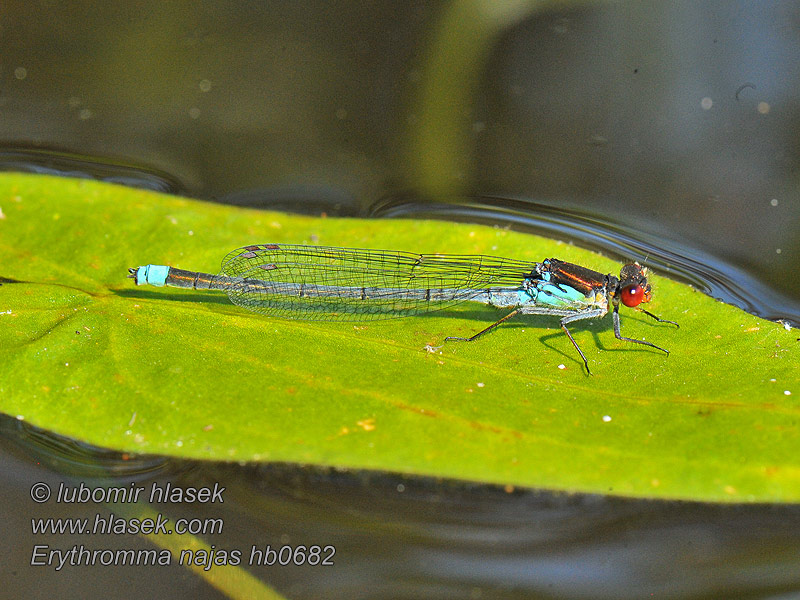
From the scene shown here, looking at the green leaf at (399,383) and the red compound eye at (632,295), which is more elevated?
the red compound eye at (632,295)

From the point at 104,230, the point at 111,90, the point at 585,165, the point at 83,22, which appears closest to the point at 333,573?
the point at 104,230

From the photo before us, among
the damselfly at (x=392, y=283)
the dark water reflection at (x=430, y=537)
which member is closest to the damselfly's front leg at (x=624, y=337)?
Result: the damselfly at (x=392, y=283)

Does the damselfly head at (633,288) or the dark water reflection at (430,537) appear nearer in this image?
the dark water reflection at (430,537)

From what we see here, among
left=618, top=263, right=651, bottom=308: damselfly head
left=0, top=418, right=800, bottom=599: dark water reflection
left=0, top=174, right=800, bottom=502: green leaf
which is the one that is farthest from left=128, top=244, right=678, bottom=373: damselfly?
left=0, top=418, right=800, bottom=599: dark water reflection

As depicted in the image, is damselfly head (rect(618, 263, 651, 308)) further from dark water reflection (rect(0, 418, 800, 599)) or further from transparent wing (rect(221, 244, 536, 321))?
dark water reflection (rect(0, 418, 800, 599))

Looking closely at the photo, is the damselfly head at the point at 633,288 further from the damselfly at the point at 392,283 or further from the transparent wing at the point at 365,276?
the transparent wing at the point at 365,276

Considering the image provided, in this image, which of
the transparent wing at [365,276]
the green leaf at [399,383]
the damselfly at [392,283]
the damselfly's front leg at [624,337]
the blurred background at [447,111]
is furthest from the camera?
the blurred background at [447,111]
